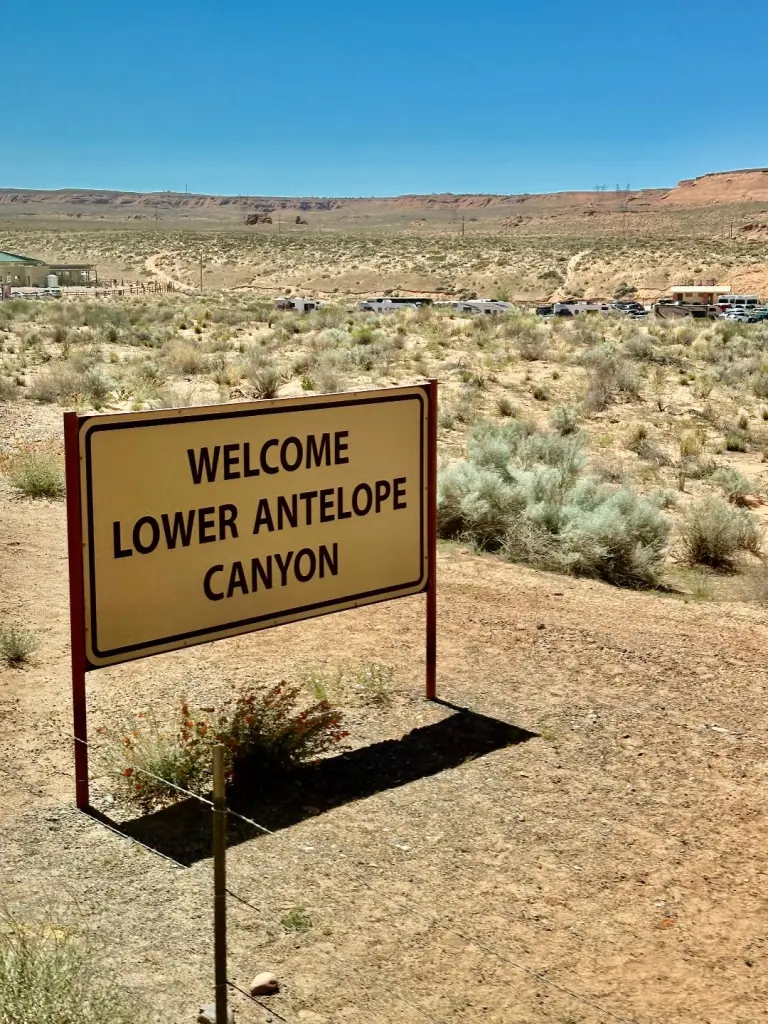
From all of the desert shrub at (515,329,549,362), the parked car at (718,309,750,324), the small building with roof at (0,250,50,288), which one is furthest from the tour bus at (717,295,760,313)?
the small building with roof at (0,250,50,288)

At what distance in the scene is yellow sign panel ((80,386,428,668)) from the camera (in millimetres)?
5312

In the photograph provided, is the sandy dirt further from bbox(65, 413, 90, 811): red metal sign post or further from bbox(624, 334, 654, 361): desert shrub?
bbox(624, 334, 654, 361): desert shrub

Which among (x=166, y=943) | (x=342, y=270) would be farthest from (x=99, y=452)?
(x=342, y=270)

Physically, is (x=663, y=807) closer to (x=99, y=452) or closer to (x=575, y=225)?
(x=99, y=452)

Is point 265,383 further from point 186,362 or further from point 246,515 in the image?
point 246,515

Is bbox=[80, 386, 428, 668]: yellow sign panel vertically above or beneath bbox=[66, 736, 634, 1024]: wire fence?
above

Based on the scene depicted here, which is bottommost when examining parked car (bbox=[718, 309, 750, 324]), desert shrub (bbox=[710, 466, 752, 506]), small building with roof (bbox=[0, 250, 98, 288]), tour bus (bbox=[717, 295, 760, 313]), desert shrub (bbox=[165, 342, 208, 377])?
desert shrub (bbox=[710, 466, 752, 506])

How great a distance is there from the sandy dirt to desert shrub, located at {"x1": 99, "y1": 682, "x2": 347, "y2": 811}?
16 cm

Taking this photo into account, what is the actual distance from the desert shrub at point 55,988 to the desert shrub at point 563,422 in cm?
1676

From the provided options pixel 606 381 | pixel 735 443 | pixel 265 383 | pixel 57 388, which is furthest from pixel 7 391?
pixel 735 443

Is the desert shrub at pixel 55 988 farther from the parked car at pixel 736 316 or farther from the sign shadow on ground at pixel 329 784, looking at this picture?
the parked car at pixel 736 316

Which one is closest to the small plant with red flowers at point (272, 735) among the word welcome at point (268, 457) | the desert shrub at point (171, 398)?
the word welcome at point (268, 457)

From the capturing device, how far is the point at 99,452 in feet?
17.0

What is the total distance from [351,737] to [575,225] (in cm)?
12421
